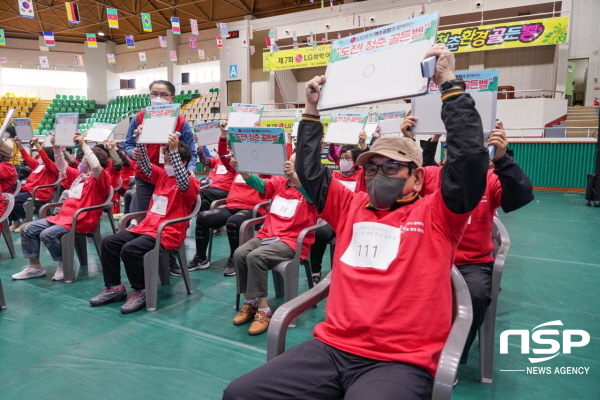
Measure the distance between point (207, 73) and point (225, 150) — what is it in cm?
1626

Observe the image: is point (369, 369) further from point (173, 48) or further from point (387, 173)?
point (173, 48)

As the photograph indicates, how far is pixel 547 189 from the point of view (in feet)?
33.1

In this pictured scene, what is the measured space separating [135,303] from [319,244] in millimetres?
1474

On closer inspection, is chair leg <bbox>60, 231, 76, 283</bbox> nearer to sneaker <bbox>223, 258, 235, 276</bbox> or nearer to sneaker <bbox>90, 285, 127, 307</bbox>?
sneaker <bbox>90, 285, 127, 307</bbox>

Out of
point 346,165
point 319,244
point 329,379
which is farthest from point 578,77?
point 329,379

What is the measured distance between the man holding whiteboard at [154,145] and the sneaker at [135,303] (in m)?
1.04

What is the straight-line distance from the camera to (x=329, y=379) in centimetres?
136

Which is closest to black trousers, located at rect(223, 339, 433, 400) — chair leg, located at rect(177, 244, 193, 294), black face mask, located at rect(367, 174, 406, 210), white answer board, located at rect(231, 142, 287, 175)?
black face mask, located at rect(367, 174, 406, 210)

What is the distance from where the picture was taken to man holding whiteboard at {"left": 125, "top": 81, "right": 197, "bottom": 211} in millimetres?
3518

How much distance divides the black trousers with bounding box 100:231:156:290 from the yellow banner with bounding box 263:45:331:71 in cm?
1126

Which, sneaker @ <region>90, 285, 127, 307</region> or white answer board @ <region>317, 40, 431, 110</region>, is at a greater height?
white answer board @ <region>317, 40, 431, 110</region>

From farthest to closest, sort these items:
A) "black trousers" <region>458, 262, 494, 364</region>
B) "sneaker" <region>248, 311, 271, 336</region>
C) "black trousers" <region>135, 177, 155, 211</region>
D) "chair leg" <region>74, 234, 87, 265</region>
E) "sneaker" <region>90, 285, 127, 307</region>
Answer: "chair leg" <region>74, 234, 87, 265</region> → "black trousers" <region>135, 177, 155, 211</region> → "sneaker" <region>90, 285, 127, 307</region> → "sneaker" <region>248, 311, 271, 336</region> → "black trousers" <region>458, 262, 494, 364</region>

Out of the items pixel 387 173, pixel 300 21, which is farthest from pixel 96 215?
pixel 300 21

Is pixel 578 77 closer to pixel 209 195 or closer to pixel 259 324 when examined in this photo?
pixel 209 195
